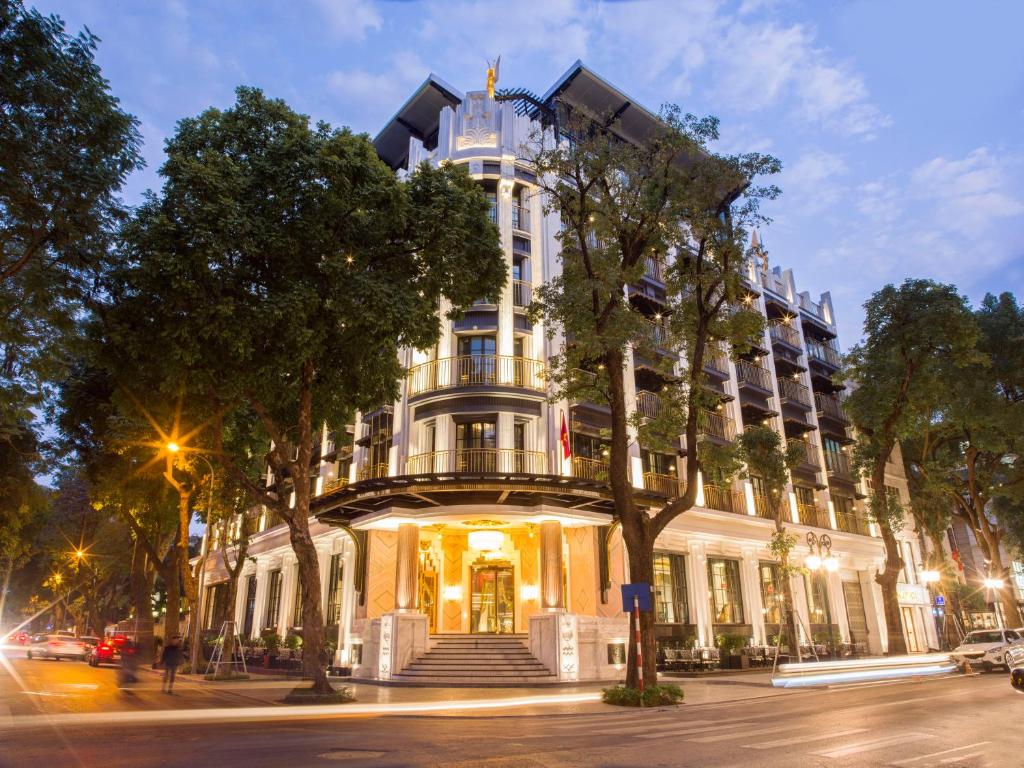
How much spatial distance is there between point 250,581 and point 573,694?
29.2 m

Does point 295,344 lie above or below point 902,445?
below

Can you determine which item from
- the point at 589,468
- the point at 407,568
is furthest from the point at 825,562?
the point at 407,568

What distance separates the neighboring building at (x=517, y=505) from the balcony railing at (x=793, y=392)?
39 centimetres

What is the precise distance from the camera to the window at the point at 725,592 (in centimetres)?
2952

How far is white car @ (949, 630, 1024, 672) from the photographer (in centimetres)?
2319

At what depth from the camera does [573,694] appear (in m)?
17.8

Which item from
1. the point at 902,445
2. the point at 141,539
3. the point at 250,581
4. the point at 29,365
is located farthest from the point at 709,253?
the point at 250,581

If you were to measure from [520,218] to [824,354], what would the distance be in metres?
22.6

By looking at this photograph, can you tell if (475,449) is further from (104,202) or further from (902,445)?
(902,445)

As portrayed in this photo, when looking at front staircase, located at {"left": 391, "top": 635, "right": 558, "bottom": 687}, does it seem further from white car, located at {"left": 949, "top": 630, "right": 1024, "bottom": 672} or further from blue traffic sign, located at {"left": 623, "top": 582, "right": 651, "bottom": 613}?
white car, located at {"left": 949, "top": 630, "right": 1024, "bottom": 672}

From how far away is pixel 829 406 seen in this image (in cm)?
3912

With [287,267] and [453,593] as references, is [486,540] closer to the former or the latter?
[453,593]

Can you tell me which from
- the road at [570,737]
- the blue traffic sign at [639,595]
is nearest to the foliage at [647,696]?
the road at [570,737]

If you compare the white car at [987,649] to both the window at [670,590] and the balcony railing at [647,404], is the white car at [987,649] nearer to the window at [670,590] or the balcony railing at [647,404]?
the window at [670,590]
